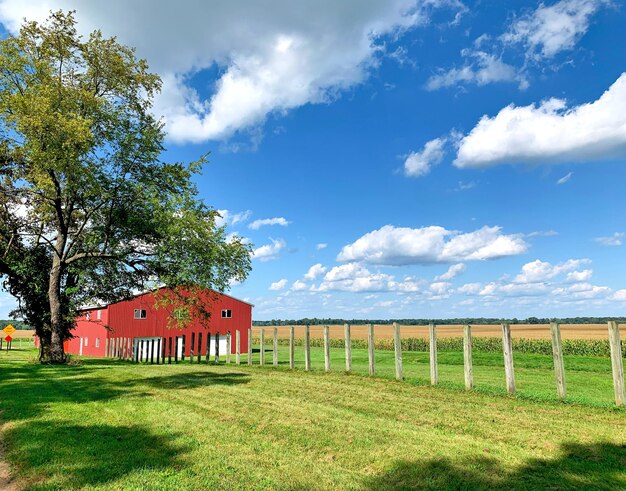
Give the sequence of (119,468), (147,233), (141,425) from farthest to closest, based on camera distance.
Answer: (147,233)
(141,425)
(119,468)

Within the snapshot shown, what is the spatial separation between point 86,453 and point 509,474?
5.58m

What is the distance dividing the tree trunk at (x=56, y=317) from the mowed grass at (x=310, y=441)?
1422 centimetres

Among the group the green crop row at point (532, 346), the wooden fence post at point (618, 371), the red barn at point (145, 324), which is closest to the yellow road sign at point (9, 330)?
the red barn at point (145, 324)

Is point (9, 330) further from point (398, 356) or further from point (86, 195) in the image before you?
point (398, 356)

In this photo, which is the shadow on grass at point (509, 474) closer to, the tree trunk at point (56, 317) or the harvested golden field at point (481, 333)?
the tree trunk at point (56, 317)

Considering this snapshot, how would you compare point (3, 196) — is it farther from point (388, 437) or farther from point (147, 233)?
point (388, 437)

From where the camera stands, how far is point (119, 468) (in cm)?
565

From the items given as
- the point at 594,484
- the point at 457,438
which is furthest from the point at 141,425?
the point at 594,484

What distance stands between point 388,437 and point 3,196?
26.0 m

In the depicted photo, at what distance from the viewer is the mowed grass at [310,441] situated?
5.27 metres

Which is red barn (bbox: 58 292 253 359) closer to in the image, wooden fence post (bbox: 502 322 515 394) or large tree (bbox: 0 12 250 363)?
large tree (bbox: 0 12 250 363)

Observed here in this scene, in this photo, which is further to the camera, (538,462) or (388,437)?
(388,437)

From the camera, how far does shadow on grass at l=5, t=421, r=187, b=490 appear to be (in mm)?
5457

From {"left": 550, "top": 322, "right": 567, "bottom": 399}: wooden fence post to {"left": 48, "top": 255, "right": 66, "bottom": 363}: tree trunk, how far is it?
77.8ft
